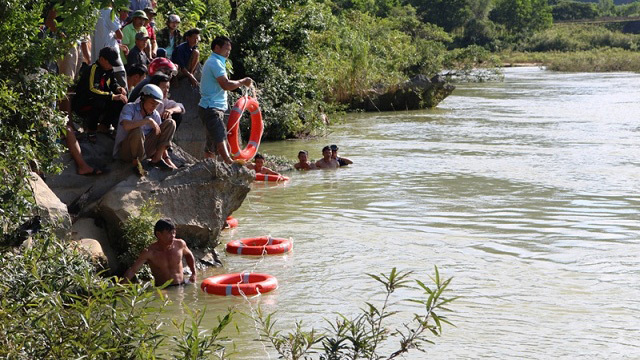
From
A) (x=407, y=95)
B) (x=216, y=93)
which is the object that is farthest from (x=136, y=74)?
(x=407, y=95)

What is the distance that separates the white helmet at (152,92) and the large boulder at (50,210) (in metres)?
1.40

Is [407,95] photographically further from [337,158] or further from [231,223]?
[231,223]

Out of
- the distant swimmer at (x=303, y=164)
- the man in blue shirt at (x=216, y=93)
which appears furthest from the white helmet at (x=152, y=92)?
the distant swimmer at (x=303, y=164)

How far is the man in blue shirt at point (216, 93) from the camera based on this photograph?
1134 cm

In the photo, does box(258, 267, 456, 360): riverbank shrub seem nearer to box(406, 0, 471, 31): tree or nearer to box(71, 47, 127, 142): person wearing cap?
box(71, 47, 127, 142): person wearing cap

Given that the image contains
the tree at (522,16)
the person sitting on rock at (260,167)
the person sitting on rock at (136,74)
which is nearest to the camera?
the person sitting on rock at (136,74)

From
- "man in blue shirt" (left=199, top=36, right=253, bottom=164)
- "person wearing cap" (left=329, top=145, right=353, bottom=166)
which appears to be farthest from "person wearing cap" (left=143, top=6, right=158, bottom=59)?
"person wearing cap" (left=329, top=145, right=353, bottom=166)

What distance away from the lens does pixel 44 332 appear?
491 centimetres

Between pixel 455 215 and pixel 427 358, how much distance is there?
5371mm

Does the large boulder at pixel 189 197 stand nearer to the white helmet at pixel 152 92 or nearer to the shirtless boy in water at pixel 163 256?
the shirtless boy in water at pixel 163 256

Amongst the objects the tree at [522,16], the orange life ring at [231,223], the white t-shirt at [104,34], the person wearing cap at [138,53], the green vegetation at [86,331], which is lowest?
the orange life ring at [231,223]

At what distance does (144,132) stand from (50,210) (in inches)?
64.0

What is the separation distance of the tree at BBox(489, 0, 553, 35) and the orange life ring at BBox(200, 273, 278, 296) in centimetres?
7831

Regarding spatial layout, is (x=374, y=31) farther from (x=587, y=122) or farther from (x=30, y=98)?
(x=30, y=98)
